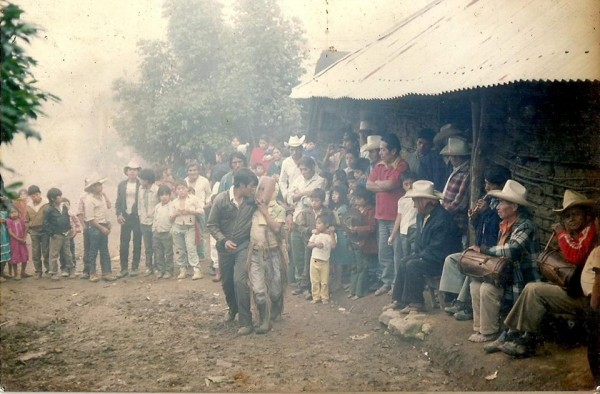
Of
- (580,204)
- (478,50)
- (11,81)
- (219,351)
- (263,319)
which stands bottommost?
(219,351)

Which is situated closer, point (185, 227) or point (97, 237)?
point (97, 237)

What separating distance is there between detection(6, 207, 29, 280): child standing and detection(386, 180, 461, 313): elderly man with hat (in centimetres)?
425

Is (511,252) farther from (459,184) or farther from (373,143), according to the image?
(373,143)

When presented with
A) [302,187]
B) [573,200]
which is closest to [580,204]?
[573,200]

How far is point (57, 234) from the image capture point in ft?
22.3

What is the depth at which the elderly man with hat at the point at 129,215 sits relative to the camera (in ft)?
21.2

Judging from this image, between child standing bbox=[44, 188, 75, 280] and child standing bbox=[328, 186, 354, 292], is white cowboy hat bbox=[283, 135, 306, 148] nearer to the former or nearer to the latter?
child standing bbox=[328, 186, 354, 292]

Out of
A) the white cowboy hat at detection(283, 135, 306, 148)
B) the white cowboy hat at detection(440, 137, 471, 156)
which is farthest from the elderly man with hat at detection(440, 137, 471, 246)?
the white cowboy hat at detection(283, 135, 306, 148)

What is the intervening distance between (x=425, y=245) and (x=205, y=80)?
2.96 meters

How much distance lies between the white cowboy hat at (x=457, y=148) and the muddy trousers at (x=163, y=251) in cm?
351

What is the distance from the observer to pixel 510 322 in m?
4.45

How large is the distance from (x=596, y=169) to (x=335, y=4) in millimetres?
2859

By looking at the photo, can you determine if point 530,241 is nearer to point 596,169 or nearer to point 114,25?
point 596,169

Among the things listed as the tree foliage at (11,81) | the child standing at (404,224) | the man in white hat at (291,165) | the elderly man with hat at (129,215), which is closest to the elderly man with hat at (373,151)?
the child standing at (404,224)
